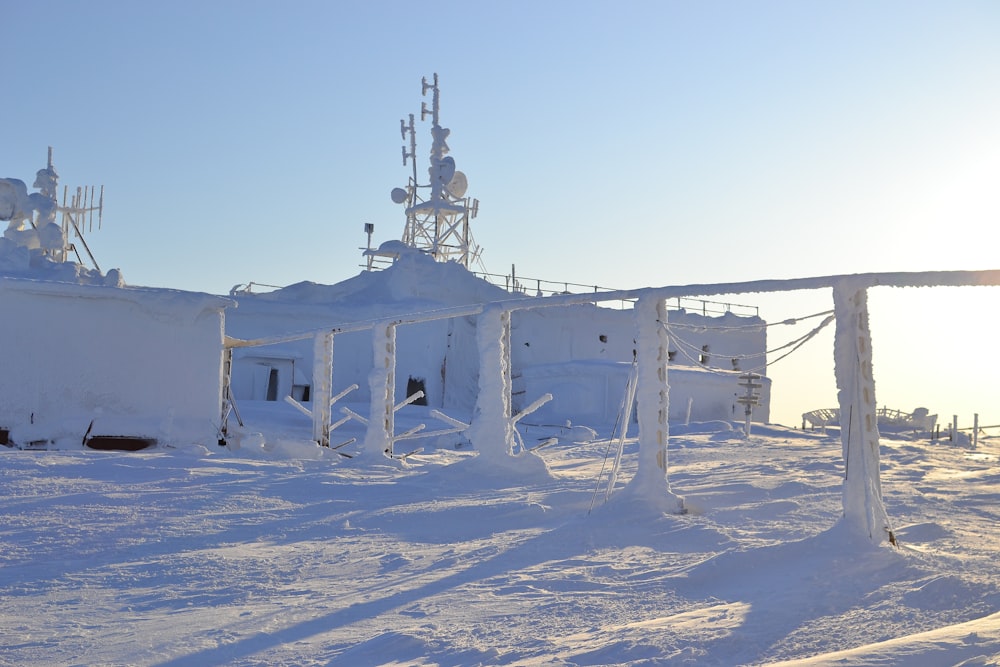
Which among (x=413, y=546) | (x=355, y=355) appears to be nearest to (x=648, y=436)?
(x=413, y=546)

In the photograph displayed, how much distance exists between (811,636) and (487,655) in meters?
1.94

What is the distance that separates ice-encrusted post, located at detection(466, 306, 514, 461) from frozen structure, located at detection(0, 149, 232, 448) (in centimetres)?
619

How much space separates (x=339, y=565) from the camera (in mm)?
7590

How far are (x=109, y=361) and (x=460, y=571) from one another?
1094 centimetres

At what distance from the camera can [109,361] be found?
639 inches

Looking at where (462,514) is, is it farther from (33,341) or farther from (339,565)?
(33,341)

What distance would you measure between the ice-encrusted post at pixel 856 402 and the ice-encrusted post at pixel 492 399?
5412 mm

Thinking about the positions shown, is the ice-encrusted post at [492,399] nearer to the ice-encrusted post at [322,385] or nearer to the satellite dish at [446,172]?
the ice-encrusted post at [322,385]

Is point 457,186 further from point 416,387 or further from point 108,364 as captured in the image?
point 108,364

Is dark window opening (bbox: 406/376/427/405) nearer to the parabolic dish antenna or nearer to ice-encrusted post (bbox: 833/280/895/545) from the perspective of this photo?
the parabolic dish antenna

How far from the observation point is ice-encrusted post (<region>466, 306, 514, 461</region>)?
13039 mm

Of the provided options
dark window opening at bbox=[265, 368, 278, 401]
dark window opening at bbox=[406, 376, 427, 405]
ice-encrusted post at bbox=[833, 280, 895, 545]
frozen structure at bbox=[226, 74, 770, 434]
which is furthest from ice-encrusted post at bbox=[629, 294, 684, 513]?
dark window opening at bbox=[406, 376, 427, 405]

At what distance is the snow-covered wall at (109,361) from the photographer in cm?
1556

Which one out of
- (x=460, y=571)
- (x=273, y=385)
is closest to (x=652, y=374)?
(x=460, y=571)
